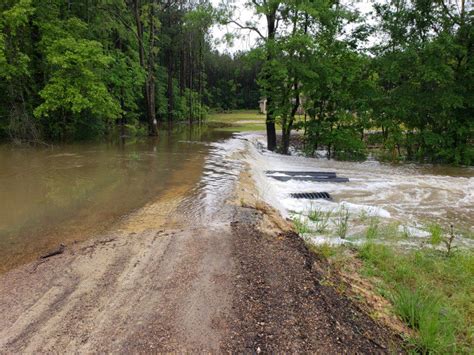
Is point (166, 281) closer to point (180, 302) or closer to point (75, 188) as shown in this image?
point (180, 302)

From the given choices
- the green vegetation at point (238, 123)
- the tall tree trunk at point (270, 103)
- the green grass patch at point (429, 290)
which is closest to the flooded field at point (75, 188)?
the green grass patch at point (429, 290)

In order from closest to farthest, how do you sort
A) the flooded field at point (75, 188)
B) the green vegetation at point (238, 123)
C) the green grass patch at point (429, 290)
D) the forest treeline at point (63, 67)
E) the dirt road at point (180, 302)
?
the dirt road at point (180, 302) → the green grass patch at point (429, 290) → the flooded field at point (75, 188) → the forest treeline at point (63, 67) → the green vegetation at point (238, 123)

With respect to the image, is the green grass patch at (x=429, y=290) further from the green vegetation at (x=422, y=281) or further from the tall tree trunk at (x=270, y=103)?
the tall tree trunk at (x=270, y=103)

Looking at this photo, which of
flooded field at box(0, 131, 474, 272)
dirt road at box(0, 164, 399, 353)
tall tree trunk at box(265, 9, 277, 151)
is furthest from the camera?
tall tree trunk at box(265, 9, 277, 151)

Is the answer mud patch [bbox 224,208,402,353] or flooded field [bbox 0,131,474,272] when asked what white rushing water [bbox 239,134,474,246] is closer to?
flooded field [bbox 0,131,474,272]

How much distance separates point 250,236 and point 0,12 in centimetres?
1180

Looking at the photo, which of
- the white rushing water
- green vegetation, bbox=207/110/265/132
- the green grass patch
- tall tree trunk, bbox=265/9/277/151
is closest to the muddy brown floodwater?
the green grass patch

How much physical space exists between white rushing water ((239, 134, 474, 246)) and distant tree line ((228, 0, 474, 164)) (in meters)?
1.79

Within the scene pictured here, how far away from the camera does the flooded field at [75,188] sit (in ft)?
15.6

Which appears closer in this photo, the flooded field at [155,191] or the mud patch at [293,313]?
the mud patch at [293,313]

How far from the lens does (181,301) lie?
3115 millimetres

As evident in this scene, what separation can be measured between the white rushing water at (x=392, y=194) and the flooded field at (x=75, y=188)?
2402 millimetres

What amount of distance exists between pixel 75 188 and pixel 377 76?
41.2 ft

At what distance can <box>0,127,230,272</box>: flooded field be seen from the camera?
15.6ft
